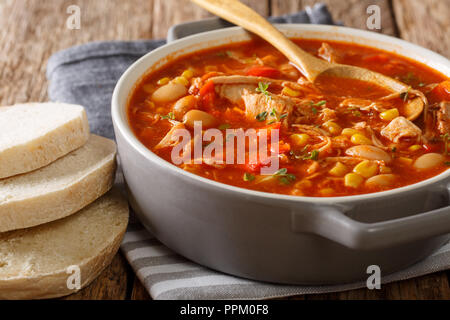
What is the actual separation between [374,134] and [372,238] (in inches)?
36.6

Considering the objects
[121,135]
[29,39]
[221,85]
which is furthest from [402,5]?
[121,135]

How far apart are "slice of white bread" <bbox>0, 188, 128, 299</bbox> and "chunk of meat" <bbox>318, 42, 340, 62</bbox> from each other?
64.3 inches

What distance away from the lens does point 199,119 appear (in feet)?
10.8

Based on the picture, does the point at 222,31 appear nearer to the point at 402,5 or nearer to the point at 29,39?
the point at 29,39

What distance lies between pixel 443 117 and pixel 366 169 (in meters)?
0.67

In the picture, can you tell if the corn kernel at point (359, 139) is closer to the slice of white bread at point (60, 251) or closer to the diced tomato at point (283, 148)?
the diced tomato at point (283, 148)

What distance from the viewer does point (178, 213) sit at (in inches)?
115

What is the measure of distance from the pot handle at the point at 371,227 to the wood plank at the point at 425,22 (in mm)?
2963

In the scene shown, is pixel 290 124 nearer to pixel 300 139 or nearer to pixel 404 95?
pixel 300 139

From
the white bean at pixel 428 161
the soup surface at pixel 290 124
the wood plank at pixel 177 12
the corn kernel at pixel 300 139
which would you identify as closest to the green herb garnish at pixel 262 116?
the soup surface at pixel 290 124

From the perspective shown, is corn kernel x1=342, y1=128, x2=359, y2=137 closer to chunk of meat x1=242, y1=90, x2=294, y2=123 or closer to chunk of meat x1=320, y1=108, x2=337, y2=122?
chunk of meat x1=320, y1=108, x2=337, y2=122

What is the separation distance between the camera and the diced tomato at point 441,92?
3615 mm

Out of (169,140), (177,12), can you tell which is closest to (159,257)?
(169,140)

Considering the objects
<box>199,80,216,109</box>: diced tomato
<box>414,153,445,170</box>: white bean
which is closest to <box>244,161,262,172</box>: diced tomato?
<box>199,80,216,109</box>: diced tomato
